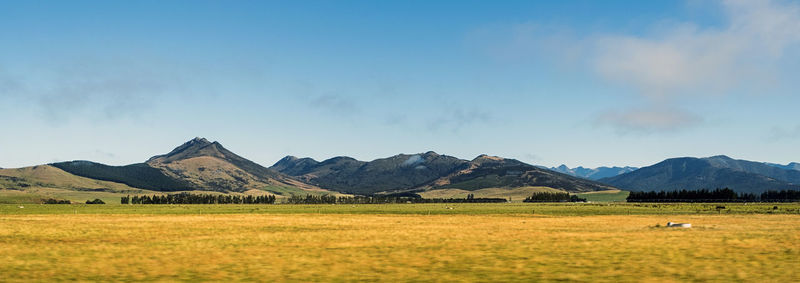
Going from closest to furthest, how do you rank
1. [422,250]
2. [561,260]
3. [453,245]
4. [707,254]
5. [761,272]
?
[761,272] → [561,260] → [707,254] → [422,250] → [453,245]

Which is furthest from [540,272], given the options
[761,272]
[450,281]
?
[761,272]

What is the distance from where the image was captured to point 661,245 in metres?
37.7

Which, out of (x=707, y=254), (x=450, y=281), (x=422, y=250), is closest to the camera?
(x=450, y=281)

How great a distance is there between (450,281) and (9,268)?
19.3 m

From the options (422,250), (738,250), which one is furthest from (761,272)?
(422,250)

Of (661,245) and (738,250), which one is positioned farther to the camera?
(661,245)

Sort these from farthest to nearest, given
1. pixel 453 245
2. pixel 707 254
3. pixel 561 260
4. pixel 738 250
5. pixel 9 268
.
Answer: pixel 453 245 < pixel 738 250 < pixel 707 254 < pixel 561 260 < pixel 9 268

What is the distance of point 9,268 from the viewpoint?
27.5 meters

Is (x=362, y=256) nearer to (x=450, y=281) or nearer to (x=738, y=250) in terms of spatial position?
(x=450, y=281)

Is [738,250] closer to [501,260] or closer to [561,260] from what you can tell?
[561,260]

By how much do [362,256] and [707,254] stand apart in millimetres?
17568

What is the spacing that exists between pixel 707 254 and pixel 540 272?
38.8ft

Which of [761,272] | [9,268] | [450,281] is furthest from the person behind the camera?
[9,268]

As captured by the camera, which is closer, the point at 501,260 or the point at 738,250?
the point at 501,260
